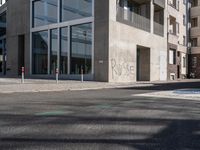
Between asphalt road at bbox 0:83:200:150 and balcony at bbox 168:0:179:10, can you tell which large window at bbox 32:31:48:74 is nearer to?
balcony at bbox 168:0:179:10

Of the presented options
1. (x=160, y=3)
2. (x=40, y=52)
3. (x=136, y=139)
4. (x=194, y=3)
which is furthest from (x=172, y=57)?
(x=136, y=139)

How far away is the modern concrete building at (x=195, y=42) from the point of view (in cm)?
5650

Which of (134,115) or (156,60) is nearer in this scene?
(134,115)

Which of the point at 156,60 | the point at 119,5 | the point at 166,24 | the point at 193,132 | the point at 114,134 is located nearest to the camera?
the point at 114,134

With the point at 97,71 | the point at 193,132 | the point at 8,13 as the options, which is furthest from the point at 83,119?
the point at 8,13

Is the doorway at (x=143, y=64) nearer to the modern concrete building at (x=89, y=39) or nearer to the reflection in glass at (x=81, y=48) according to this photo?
the modern concrete building at (x=89, y=39)

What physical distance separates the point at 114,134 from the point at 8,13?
40.7 metres

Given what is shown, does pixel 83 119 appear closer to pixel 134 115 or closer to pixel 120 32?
pixel 134 115

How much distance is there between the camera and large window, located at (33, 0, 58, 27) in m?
35.7

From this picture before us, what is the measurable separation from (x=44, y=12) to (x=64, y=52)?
636 cm

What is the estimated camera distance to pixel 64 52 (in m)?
33.8

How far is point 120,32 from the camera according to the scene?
104 feet

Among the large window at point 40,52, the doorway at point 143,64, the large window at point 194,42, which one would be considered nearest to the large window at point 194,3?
the large window at point 194,42

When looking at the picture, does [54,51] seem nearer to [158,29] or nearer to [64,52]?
[64,52]
